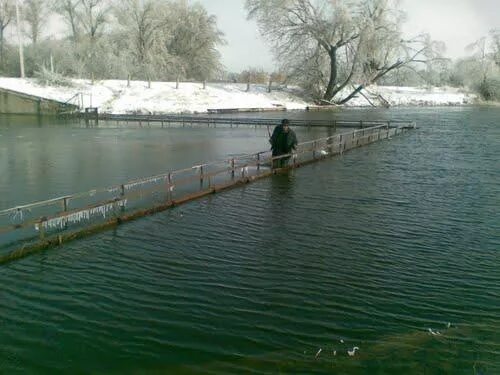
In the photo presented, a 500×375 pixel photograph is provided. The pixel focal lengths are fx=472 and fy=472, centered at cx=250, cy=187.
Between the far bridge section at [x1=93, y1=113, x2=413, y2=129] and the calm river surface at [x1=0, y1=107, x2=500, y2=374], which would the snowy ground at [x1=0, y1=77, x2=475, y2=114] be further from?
the calm river surface at [x1=0, y1=107, x2=500, y2=374]

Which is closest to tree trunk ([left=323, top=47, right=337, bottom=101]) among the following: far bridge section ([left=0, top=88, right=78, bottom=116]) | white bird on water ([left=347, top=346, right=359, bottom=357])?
far bridge section ([left=0, top=88, right=78, bottom=116])

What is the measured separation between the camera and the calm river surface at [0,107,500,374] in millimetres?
7121

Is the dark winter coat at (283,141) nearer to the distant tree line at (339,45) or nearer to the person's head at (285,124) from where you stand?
the person's head at (285,124)

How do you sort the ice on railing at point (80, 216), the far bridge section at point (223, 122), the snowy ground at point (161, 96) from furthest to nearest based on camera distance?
the snowy ground at point (161, 96)
the far bridge section at point (223, 122)
the ice on railing at point (80, 216)

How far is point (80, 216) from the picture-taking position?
13.3 m

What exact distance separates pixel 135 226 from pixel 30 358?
6.40 m

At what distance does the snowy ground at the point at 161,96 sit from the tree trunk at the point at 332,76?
316 centimetres

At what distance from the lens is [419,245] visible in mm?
11820

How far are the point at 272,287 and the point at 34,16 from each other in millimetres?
87236

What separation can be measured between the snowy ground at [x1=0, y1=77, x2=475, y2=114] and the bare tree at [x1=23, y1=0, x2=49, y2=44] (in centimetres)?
2275

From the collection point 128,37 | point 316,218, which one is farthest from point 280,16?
point 316,218

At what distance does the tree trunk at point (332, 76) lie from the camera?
Result: 70550 millimetres

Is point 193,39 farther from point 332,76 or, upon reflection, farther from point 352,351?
point 352,351

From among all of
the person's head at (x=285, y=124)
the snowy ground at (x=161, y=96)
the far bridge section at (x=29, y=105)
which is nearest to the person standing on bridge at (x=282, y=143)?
the person's head at (x=285, y=124)
